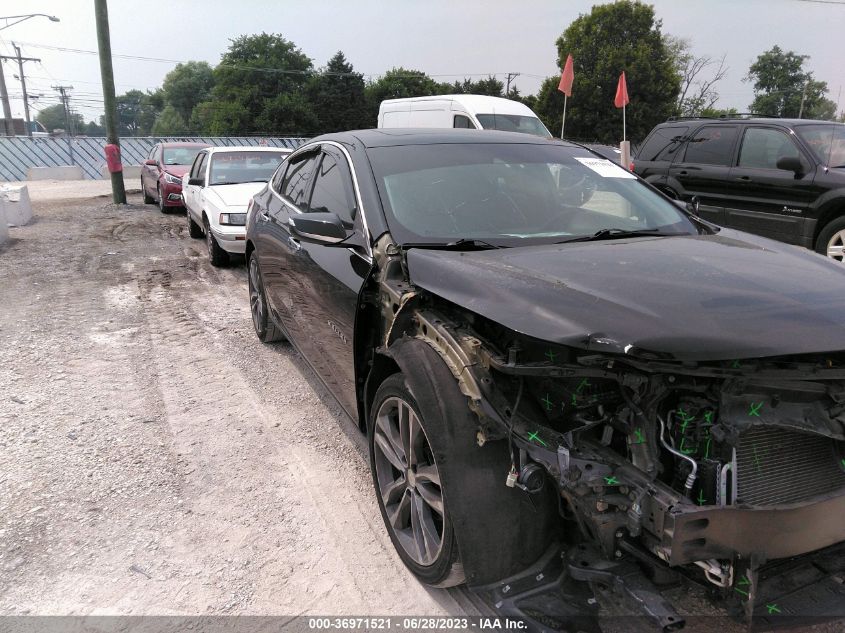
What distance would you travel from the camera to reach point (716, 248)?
2754mm

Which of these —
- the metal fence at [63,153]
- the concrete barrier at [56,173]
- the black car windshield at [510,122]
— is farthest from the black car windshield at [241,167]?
the concrete barrier at [56,173]

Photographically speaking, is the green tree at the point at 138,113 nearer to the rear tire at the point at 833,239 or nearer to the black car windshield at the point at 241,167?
the black car windshield at the point at 241,167

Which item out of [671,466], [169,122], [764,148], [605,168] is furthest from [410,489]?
[169,122]

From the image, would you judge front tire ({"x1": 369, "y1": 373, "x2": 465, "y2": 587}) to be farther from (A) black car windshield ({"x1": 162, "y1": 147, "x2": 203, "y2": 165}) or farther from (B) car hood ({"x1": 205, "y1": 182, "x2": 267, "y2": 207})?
(A) black car windshield ({"x1": 162, "y1": 147, "x2": 203, "y2": 165})

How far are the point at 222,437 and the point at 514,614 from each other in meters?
2.42

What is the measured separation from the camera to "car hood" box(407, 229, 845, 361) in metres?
1.79

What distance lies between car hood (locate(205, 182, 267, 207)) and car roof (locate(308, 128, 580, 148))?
449 centimetres

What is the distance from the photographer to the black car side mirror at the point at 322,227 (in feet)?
9.96

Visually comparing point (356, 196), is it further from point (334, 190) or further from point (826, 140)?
point (826, 140)

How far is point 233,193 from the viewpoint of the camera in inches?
335

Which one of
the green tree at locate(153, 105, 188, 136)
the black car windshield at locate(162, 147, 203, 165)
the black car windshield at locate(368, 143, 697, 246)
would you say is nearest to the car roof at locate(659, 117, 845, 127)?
the black car windshield at locate(368, 143, 697, 246)

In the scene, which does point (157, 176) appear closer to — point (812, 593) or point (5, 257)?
point (5, 257)

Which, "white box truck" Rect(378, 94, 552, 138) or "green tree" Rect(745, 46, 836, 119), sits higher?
"green tree" Rect(745, 46, 836, 119)

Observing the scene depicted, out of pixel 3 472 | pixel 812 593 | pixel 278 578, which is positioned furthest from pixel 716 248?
pixel 3 472
